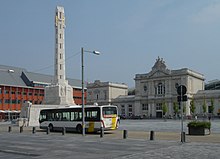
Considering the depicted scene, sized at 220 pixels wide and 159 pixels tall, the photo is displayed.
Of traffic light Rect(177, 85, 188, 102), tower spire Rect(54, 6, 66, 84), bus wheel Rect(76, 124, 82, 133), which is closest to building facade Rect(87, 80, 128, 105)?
tower spire Rect(54, 6, 66, 84)

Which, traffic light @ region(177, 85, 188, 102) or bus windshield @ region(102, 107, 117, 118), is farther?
bus windshield @ region(102, 107, 117, 118)

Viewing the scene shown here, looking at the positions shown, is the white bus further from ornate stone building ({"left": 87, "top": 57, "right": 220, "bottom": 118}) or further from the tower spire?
ornate stone building ({"left": 87, "top": 57, "right": 220, "bottom": 118})

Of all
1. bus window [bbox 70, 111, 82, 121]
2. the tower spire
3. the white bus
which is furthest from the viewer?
the tower spire

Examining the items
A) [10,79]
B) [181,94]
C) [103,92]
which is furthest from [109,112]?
[103,92]

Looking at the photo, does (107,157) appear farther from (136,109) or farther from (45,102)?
(136,109)

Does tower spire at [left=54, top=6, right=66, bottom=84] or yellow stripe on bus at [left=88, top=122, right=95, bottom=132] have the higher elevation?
tower spire at [left=54, top=6, right=66, bottom=84]

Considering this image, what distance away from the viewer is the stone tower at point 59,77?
57.3m

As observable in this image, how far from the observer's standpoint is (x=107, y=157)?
1327 cm

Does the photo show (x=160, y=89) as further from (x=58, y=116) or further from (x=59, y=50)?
(x=58, y=116)

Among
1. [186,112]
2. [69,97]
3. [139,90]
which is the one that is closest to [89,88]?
[139,90]

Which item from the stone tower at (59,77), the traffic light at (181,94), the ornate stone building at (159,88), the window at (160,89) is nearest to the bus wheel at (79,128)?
the traffic light at (181,94)

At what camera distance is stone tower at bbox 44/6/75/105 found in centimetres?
5728

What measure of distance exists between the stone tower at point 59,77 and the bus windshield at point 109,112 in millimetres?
28013

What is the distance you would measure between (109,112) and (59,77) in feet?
98.6
